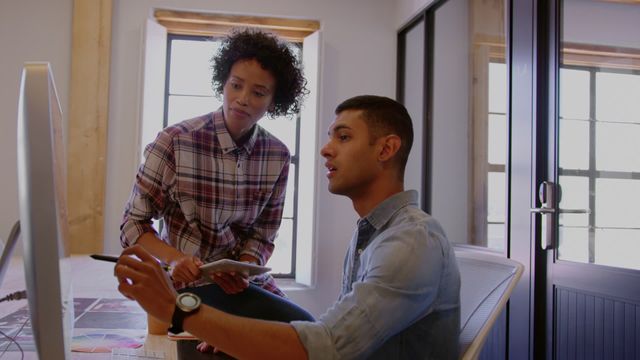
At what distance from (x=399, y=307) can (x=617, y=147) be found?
1462 millimetres

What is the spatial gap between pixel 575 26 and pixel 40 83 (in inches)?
86.2

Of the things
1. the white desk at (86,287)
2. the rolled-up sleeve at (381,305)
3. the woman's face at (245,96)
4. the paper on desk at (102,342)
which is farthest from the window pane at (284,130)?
the rolled-up sleeve at (381,305)

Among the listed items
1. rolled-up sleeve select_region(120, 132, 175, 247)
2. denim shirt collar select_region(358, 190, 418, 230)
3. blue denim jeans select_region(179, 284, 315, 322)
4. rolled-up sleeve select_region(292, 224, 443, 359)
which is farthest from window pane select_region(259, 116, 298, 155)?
rolled-up sleeve select_region(292, 224, 443, 359)

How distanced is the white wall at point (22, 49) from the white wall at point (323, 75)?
34 centimetres

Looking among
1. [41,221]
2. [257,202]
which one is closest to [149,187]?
[257,202]

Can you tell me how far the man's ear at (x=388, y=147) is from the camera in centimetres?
125

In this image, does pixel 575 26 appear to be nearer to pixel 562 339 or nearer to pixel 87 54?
pixel 562 339

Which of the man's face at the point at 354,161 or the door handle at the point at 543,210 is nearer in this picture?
the man's face at the point at 354,161

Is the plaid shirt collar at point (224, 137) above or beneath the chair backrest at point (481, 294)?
above

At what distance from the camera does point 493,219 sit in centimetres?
277

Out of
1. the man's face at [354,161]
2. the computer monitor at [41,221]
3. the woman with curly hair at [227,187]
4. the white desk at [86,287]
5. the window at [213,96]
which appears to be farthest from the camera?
the window at [213,96]

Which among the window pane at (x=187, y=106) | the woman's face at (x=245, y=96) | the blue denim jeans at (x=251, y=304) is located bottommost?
the blue denim jeans at (x=251, y=304)

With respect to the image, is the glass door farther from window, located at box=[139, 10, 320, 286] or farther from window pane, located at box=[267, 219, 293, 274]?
window pane, located at box=[267, 219, 293, 274]

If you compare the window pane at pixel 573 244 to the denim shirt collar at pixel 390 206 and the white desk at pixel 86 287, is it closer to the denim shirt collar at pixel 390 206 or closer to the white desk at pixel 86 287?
the denim shirt collar at pixel 390 206
